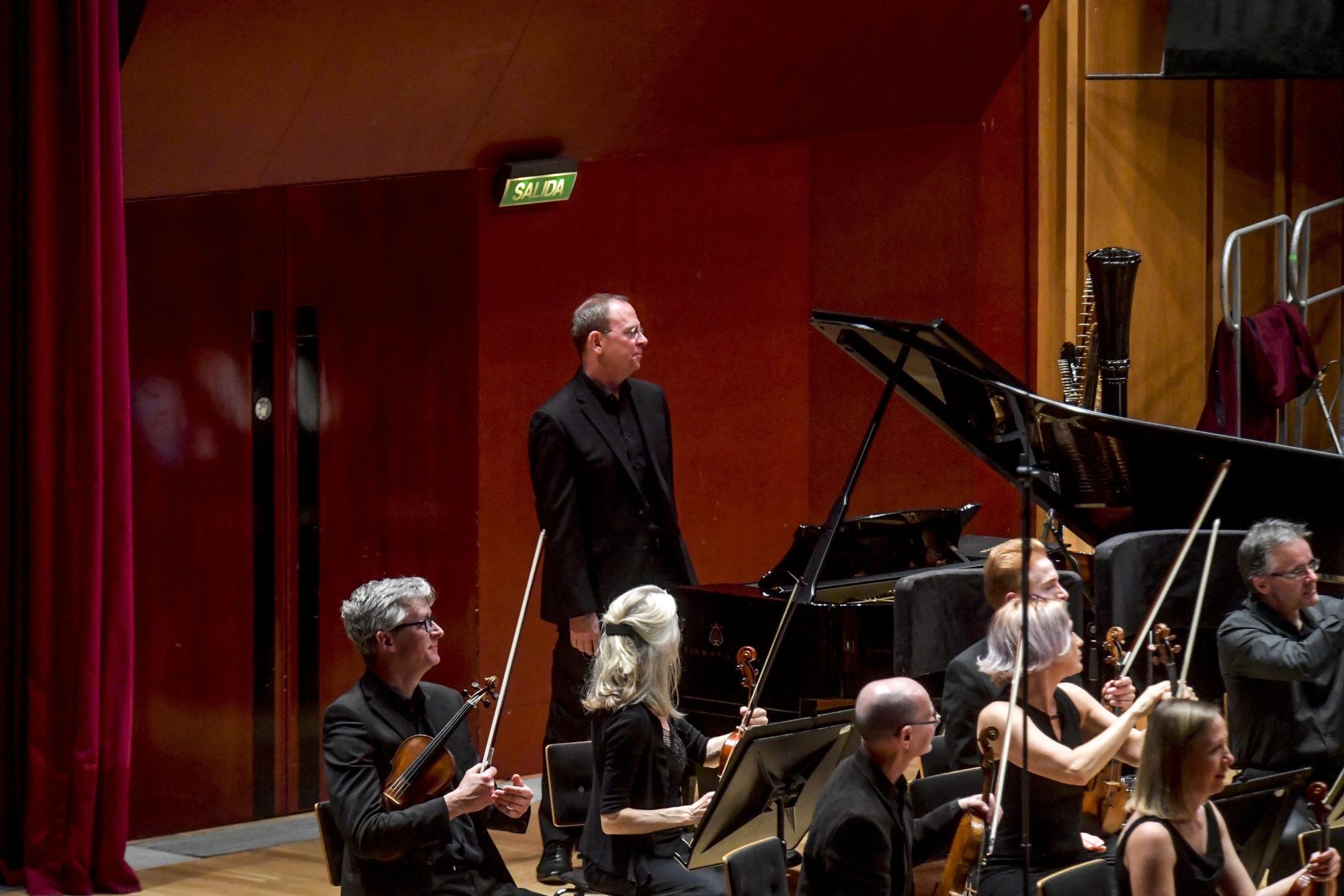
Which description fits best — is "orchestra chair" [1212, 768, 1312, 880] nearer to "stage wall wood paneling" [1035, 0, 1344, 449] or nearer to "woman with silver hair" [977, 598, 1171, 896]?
"woman with silver hair" [977, 598, 1171, 896]

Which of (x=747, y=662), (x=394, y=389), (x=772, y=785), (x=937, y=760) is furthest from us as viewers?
(x=394, y=389)

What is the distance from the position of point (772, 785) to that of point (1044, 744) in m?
0.52

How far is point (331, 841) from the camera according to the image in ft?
→ 11.4

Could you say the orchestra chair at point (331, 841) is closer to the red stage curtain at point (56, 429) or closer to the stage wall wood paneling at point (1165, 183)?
the red stage curtain at point (56, 429)

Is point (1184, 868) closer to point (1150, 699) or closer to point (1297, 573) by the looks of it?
point (1150, 699)

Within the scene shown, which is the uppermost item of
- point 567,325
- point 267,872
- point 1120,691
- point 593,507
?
point 567,325

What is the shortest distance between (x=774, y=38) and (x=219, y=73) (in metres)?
2.14

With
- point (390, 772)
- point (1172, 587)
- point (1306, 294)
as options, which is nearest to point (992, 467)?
point (1172, 587)

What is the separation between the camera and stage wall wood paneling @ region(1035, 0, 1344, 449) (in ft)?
24.6

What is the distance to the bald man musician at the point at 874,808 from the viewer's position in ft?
10.3

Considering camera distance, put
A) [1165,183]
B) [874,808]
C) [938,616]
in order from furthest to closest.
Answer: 1. [1165,183]
2. [938,616]
3. [874,808]

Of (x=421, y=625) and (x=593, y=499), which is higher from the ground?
(x=593, y=499)

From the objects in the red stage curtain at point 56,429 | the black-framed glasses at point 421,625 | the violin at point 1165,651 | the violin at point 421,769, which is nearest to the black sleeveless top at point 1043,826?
the violin at point 1165,651

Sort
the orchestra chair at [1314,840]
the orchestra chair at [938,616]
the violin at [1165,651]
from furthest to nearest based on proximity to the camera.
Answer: the orchestra chair at [938,616] → the violin at [1165,651] → the orchestra chair at [1314,840]
